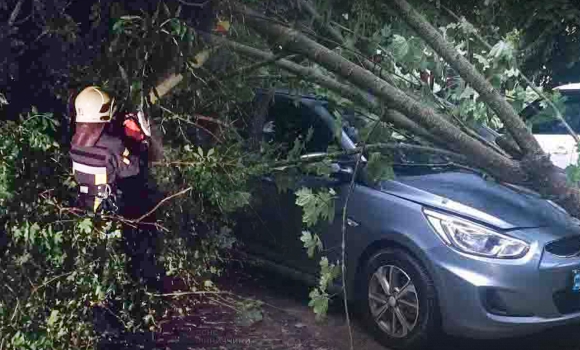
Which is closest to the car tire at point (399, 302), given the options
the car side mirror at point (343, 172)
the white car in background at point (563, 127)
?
the car side mirror at point (343, 172)

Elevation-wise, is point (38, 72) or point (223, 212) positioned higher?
point (38, 72)

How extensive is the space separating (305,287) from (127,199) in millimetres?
2274

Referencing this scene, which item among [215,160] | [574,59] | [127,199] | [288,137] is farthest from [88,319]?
[574,59]

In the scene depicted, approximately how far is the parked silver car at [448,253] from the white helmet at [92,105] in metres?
2.04

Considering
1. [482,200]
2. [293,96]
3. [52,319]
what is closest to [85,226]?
[52,319]

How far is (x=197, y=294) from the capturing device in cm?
468

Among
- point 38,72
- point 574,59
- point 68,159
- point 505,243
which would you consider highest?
point 574,59

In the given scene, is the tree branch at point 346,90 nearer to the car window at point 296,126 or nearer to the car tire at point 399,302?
the car tire at point 399,302

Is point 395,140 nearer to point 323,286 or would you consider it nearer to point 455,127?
point 455,127

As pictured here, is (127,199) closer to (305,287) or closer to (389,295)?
(389,295)

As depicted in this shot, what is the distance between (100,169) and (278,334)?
83.1 inches

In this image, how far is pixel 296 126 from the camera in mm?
5613

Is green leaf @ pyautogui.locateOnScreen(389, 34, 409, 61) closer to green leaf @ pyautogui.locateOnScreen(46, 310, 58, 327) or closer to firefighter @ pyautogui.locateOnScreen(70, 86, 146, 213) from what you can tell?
firefighter @ pyautogui.locateOnScreen(70, 86, 146, 213)

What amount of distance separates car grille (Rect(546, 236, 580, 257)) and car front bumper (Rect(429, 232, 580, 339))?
0.05 metres
